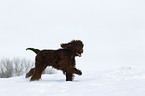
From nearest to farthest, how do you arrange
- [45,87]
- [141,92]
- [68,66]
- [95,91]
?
[141,92] < [95,91] < [45,87] < [68,66]

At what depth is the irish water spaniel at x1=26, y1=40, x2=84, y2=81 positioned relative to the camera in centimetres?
612

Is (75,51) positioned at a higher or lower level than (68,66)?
higher

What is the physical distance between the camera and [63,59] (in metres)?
6.10

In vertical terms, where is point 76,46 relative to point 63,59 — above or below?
above

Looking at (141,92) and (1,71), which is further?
(1,71)

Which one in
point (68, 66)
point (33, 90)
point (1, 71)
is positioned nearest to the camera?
point (33, 90)

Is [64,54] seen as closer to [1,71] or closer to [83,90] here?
[83,90]

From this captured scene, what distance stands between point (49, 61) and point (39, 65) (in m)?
0.32

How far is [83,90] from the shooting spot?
4422 millimetres

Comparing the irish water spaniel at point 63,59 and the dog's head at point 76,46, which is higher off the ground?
the dog's head at point 76,46

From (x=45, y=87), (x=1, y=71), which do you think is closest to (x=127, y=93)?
(x=45, y=87)

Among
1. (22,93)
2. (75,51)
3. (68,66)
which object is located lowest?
(22,93)

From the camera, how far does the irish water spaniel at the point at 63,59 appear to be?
6.12 metres

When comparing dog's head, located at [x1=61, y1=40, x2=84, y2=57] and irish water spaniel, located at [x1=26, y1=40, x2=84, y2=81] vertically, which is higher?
dog's head, located at [x1=61, y1=40, x2=84, y2=57]
